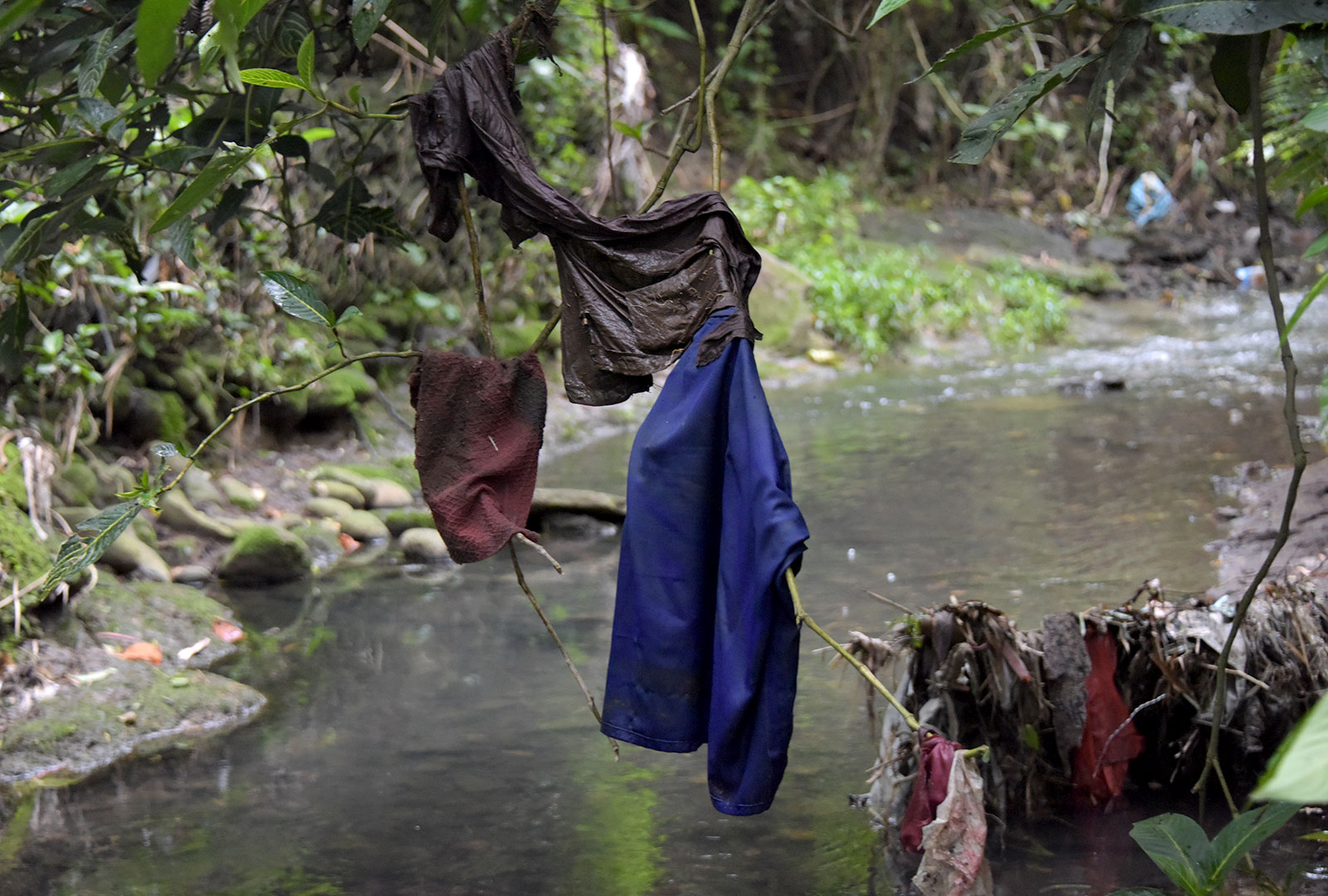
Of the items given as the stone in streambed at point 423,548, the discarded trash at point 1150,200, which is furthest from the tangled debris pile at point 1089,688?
the discarded trash at point 1150,200

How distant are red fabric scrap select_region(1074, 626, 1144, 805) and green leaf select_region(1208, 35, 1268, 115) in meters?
1.59

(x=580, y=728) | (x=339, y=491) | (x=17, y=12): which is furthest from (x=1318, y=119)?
(x=339, y=491)

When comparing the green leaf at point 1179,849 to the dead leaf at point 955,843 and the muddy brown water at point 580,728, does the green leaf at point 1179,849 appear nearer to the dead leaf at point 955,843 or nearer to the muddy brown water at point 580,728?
the dead leaf at point 955,843

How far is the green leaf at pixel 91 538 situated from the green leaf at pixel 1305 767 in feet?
5.05

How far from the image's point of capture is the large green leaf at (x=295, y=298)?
2.00 meters

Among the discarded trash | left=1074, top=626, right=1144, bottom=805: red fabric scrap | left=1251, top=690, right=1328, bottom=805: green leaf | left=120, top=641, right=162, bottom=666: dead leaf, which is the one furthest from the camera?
the discarded trash

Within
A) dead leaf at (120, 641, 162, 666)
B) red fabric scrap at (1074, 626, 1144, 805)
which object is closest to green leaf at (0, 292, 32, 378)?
dead leaf at (120, 641, 162, 666)

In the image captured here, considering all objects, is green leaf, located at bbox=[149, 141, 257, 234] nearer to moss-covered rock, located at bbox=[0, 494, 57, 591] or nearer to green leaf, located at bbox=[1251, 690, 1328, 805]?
green leaf, located at bbox=[1251, 690, 1328, 805]

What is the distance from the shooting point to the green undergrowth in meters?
11.1

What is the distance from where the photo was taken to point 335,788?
327cm

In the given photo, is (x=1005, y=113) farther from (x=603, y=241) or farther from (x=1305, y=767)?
(x=1305, y=767)

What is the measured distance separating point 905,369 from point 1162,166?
7766 mm

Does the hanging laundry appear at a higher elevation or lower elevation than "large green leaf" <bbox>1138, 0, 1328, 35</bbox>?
lower

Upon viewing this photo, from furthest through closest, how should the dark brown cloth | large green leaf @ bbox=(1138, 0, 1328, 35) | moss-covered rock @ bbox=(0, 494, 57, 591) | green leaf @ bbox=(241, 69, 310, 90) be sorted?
1. moss-covered rock @ bbox=(0, 494, 57, 591)
2. the dark brown cloth
3. green leaf @ bbox=(241, 69, 310, 90)
4. large green leaf @ bbox=(1138, 0, 1328, 35)
